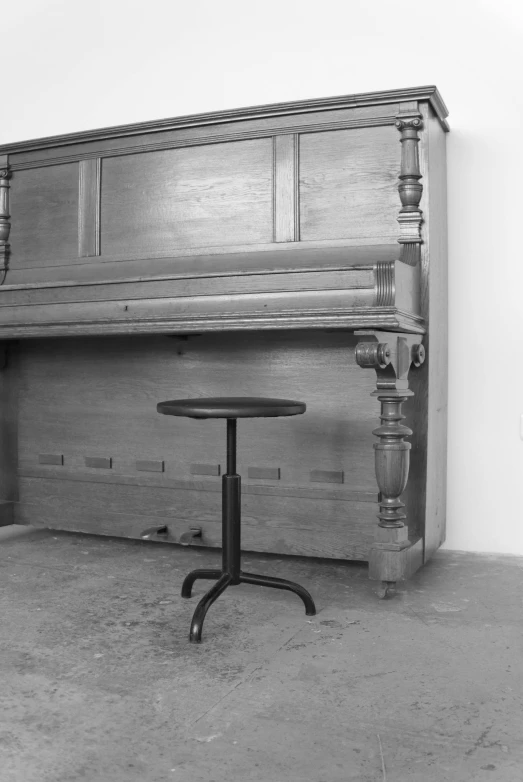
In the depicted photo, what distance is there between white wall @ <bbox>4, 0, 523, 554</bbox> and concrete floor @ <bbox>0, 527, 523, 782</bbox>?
0.47 m

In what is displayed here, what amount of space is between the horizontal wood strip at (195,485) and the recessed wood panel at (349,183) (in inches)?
36.7

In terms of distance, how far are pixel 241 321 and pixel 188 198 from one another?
0.85 metres

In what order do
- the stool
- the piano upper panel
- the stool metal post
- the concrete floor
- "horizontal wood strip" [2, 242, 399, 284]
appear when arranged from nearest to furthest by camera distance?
the concrete floor < the stool < the stool metal post < the piano upper panel < "horizontal wood strip" [2, 242, 399, 284]

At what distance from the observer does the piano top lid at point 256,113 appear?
2.79 metres

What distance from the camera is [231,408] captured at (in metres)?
2.16

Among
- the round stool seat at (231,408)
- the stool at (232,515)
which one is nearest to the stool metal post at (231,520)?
the stool at (232,515)

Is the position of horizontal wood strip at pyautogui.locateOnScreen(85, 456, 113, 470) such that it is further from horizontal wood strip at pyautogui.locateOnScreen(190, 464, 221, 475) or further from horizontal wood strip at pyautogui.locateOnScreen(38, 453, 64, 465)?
horizontal wood strip at pyautogui.locateOnScreen(190, 464, 221, 475)

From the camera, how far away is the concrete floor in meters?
1.47

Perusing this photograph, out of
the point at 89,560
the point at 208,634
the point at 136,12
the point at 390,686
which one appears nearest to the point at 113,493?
the point at 89,560

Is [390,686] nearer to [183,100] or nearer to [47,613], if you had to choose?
[47,613]

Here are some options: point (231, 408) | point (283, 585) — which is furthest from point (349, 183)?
point (283, 585)

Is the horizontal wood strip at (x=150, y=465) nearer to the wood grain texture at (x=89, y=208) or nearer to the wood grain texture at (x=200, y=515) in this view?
the wood grain texture at (x=200, y=515)

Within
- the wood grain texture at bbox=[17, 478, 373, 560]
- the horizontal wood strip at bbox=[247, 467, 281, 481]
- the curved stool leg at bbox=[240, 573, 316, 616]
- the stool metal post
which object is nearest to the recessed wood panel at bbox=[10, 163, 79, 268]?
the wood grain texture at bbox=[17, 478, 373, 560]

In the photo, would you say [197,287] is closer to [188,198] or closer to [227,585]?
[188,198]
